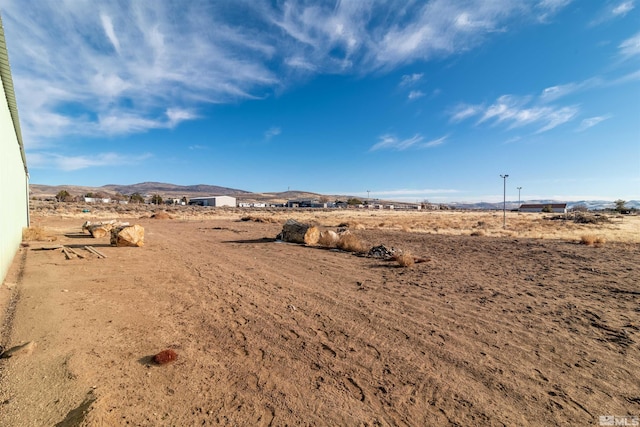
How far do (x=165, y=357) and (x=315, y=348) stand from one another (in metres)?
2.16

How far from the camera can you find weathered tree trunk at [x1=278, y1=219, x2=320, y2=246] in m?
16.9

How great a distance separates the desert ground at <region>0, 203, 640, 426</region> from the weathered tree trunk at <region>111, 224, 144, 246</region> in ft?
17.0

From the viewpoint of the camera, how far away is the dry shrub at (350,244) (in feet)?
47.8

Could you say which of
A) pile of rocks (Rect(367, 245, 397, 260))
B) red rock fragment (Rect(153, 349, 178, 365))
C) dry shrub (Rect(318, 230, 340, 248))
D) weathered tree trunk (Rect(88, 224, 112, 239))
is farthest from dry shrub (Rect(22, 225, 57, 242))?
red rock fragment (Rect(153, 349, 178, 365))

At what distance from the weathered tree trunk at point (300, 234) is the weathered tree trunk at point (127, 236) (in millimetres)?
7433

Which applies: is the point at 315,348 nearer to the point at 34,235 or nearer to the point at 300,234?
the point at 300,234

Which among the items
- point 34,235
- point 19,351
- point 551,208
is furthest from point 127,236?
point 551,208

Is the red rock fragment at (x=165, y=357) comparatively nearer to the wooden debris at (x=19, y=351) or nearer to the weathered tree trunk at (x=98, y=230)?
the wooden debris at (x=19, y=351)

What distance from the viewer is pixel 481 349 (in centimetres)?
486

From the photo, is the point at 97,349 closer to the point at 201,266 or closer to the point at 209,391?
the point at 209,391

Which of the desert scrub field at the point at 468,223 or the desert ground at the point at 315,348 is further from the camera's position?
the desert scrub field at the point at 468,223

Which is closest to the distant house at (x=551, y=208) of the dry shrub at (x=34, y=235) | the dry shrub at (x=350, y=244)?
the dry shrub at (x=350, y=244)

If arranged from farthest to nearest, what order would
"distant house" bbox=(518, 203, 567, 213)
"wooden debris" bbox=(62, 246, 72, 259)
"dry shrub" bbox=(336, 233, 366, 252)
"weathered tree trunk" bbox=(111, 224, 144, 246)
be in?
"distant house" bbox=(518, 203, 567, 213) < "weathered tree trunk" bbox=(111, 224, 144, 246) < "dry shrub" bbox=(336, 233, 366, 252) < "wooden debris" bbox=(62, 246, 72, 259)

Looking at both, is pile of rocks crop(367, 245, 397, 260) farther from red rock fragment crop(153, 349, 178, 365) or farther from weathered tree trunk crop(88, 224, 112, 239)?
weathered tree trunk crop(88, 224, 112, 239)
